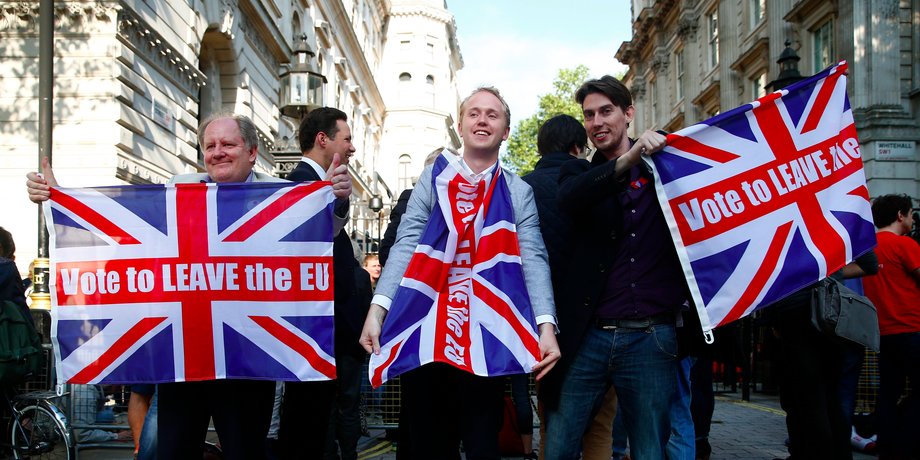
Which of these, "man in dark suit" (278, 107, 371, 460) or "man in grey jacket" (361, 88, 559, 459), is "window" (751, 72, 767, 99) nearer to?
"man in dark suit" (278, 107, 371, 460)

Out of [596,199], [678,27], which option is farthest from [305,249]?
[678,27]

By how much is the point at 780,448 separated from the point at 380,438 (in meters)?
4.02

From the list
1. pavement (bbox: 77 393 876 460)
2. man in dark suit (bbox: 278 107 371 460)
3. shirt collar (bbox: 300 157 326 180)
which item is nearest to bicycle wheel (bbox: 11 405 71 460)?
pavement (bbox: 77 393 876 460)

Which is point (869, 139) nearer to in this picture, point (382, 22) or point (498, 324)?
point (498, 324)

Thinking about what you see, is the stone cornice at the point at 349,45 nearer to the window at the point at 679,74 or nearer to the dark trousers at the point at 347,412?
the window at the point at 679,74

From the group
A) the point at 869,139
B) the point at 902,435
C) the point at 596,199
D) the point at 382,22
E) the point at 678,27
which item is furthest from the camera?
the point at 382,22

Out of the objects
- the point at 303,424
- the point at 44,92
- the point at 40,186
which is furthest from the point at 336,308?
the point at 44,92

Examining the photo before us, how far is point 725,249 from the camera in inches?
160

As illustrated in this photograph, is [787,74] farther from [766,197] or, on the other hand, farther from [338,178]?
[338,178]

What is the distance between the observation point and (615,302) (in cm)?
378

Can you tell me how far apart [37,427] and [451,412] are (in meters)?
4.49

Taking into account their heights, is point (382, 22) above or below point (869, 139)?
above

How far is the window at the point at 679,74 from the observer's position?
3769 centimetres

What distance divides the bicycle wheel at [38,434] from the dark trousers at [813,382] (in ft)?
17.7
